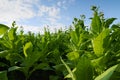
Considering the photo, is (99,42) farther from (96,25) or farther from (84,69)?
(84,69)

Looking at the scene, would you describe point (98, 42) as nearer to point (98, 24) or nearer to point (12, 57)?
point (98, 24)

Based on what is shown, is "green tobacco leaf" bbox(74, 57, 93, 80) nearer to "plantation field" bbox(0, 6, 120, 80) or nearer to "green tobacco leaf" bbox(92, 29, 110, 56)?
"plantation field" bbox(0, 6, 120, 80)

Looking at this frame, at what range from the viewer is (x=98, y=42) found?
2475 mm

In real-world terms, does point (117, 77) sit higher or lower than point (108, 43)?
lower

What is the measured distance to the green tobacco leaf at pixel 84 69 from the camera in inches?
56.0

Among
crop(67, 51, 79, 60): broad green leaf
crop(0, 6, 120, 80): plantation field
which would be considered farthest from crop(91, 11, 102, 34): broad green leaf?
crop(67, 51, 79, 60): broad green leaf

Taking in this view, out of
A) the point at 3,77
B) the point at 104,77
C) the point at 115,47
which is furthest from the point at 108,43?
the point at 104,77

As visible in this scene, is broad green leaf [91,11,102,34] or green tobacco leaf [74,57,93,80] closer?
green tobacco leaf [74,57,93,80]

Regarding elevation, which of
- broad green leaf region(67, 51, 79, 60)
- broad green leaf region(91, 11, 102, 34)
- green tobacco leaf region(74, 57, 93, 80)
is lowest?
broad green leaf region(67, 51, 79, 60)

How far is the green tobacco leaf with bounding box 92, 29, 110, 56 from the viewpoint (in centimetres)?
241

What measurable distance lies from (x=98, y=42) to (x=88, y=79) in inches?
40.2

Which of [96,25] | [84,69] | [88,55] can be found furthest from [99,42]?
[84,69]

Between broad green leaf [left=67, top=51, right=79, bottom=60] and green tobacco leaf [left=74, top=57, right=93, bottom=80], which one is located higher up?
green tobacco leaf [left=74, top=57, right=93, bottom=80]

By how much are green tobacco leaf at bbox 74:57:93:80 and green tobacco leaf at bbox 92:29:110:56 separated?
99 centimetres
